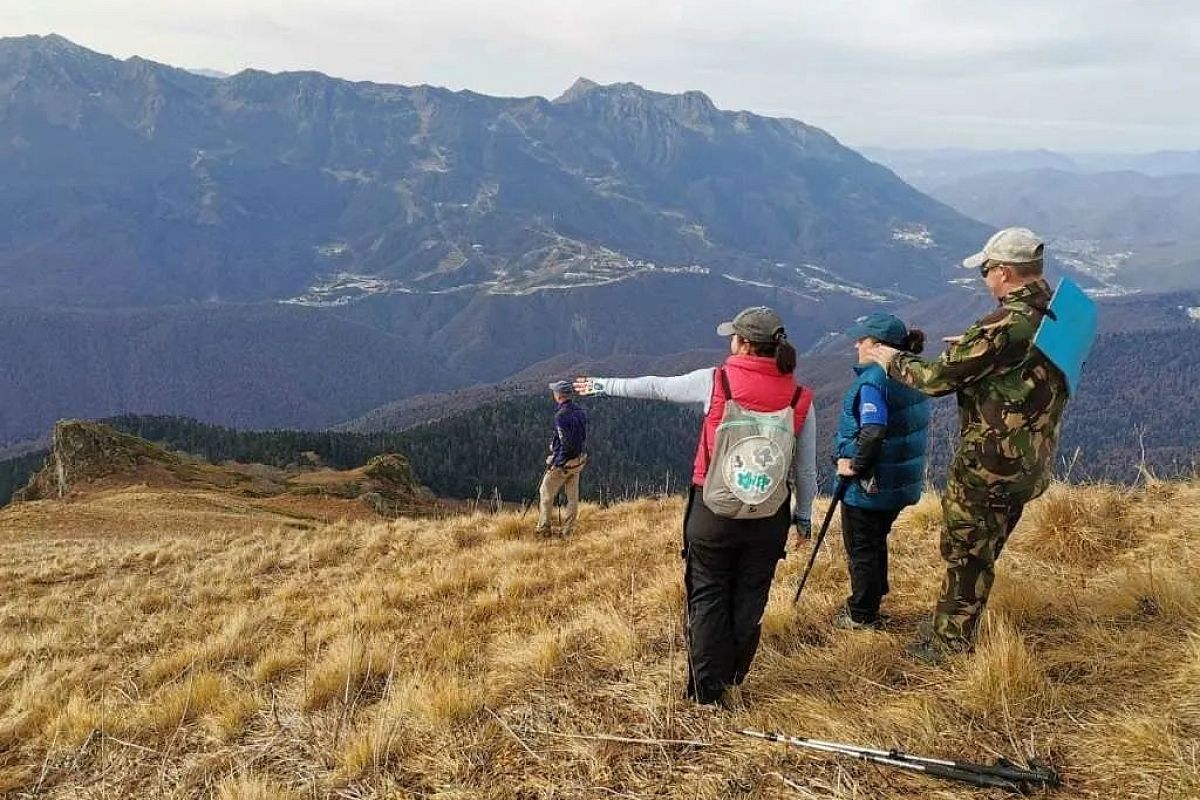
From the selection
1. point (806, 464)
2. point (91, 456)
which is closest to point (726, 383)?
point (806, 464)

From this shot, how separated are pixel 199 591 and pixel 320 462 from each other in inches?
2302

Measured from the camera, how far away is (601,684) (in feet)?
14.8

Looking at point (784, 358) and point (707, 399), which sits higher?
point (784, 358)

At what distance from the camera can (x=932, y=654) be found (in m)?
4.19

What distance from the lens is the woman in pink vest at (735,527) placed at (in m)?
3.84

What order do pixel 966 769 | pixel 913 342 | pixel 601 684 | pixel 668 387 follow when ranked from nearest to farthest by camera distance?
pixel 966 769 → pixel 668 387 → pixel 601 684 → pixel 913 342

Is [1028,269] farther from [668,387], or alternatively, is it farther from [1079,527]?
[1079,527]

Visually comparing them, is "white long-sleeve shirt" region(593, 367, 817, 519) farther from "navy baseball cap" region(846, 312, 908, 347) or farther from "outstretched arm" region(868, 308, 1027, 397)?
"navy baseball cap" region(846, 312, 908, 347)

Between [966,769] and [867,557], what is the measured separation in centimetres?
193

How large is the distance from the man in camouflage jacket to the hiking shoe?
76cm

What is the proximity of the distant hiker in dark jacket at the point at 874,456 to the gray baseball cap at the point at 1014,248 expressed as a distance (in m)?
0.75

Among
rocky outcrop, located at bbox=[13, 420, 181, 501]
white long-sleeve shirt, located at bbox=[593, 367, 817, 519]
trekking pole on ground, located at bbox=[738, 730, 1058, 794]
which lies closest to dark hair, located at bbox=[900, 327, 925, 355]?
white long-sleeve shirt, located at bbox=[593, 367, 817, 519]

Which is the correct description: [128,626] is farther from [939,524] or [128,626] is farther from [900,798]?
[939,524]

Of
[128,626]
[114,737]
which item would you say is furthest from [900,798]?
[128,626]
